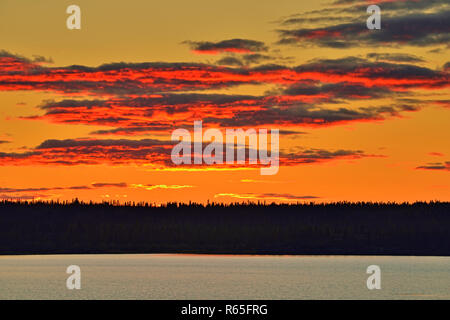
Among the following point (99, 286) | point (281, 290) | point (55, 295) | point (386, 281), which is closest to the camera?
point (55, 295)

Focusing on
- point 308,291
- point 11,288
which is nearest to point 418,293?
point 308,291
